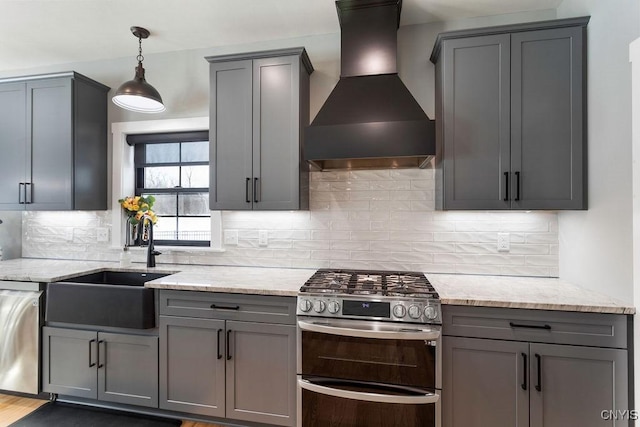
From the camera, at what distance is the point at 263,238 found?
264 cm

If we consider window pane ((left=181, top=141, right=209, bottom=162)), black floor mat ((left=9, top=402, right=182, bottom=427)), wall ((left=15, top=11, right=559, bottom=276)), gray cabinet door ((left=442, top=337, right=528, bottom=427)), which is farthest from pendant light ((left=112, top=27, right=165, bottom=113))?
gray cabinet door ((left=442, top=337, right=528, bottom=427))

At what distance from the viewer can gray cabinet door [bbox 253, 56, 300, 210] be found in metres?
2.25

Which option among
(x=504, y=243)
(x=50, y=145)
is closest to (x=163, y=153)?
(x=50, y=145)

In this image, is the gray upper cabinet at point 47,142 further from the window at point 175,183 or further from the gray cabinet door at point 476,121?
the gray cabinet door at point 476,121

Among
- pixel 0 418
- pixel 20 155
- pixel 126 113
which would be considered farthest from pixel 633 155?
pixel 20 155

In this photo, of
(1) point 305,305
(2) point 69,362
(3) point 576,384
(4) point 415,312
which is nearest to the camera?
(3) point 576,384

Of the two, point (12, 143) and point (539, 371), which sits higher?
point (12, 143)

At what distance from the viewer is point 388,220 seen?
2.43 metres

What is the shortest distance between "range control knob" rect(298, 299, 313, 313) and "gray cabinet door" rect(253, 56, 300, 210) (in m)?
0.71

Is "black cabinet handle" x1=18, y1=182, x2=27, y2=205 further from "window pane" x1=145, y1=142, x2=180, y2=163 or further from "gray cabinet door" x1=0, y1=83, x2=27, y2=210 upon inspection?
"window pane" x1=145, y1=142, x2=180, y2=163

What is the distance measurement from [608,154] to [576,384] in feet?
4.03

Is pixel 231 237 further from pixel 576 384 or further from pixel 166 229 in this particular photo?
pixel 576 384

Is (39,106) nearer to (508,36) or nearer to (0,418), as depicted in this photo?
(0,418)

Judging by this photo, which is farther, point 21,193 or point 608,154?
point 21,193
